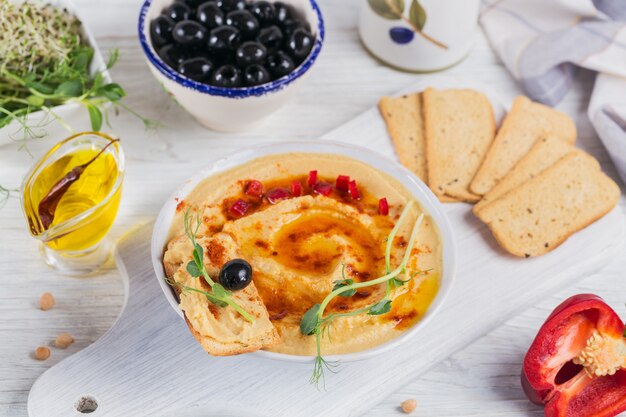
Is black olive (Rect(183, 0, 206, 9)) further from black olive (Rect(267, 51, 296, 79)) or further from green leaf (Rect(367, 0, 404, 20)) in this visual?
green leaf (Rect(367, 0, 404, 20))

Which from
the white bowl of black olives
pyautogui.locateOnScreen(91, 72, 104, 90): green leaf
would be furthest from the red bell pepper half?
pyautogui.locateOnScreen(91, 72, 104, 90): green leaf

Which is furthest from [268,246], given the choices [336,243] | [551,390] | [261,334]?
[551,390]

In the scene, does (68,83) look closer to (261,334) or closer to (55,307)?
(55,307)

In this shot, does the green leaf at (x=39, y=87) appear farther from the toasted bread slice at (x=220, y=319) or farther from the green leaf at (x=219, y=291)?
the green leaf at (x=219, y=291)

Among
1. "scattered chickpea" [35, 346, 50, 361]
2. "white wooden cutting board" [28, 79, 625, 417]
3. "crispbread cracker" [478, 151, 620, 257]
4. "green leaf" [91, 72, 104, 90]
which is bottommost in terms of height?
"scattered chickpea" [35, 346, 50, 361]

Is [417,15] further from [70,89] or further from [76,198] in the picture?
[76,198]

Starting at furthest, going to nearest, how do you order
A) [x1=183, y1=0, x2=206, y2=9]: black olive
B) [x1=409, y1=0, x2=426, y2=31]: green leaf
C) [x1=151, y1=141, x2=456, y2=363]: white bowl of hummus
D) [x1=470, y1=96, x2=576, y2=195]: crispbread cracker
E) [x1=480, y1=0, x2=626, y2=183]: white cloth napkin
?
1. [x1=480, y1=0, x2=626, y2=183]: white cloth napkin
2. [x1=409, y1=0, x2=426, y2=31]: green leaf
3. [x1=183, y1=0, x2=206, y2=9]: black olive
4. [x1=470, y1=96, x2=576, y2=195]: crispbread cracker
5. [x1=151, y1=141, x2=456, y2=363]: white bowl of hummus
